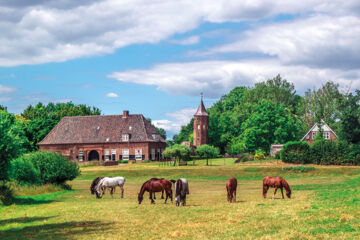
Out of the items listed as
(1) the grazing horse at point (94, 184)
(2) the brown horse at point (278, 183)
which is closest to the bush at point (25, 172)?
(1) the grazing horse at point (94, 184)

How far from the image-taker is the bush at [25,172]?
112 ft

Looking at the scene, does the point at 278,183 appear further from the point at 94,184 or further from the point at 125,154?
the point at 125,154

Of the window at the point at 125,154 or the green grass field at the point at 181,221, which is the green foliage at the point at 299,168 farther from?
the window at the point at 125,154

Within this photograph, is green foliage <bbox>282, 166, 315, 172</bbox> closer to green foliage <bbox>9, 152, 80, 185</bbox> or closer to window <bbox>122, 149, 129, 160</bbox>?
green foliage <bbox>9, 152, 80, 185</bbox>

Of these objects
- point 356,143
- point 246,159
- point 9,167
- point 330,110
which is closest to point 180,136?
point 330,110

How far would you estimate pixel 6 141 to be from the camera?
27.0m

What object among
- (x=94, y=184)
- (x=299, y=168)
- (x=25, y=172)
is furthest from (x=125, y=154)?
(x=94, y=184)

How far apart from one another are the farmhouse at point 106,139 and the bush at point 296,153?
115 feet

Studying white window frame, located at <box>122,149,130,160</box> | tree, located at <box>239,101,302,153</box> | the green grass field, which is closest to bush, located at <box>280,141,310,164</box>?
tree, located at <box>239,101,302,153</box>

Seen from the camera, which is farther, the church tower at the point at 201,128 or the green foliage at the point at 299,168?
the church tower at the point at 201,128

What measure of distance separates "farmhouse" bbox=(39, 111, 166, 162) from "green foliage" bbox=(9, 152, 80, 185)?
54.4m

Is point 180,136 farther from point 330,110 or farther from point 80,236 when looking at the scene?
point 80,236

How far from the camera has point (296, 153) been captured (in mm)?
64062

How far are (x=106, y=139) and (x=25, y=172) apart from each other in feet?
196
